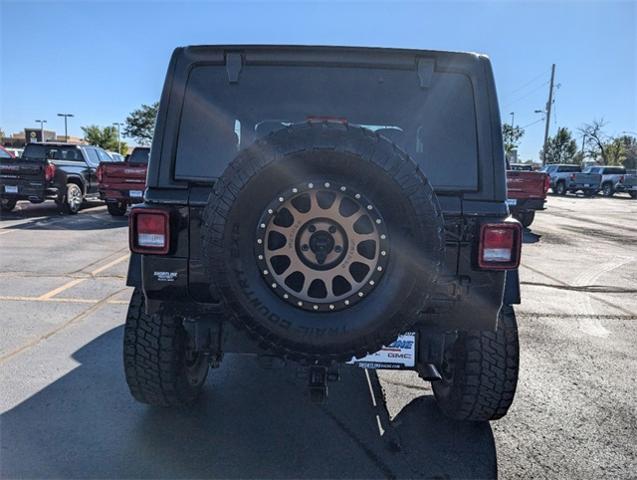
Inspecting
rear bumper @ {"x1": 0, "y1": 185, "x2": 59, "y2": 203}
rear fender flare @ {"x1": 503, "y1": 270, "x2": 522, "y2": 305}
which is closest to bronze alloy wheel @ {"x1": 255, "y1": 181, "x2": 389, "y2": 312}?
rear fender flare @ {"x1": 503, "y1": 270, "x2": 522, "y2": 305}

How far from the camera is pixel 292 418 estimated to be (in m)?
3.12

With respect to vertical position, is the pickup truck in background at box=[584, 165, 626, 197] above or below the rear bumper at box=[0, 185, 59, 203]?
above

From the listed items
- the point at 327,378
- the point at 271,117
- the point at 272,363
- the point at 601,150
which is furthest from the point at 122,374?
the point at 601,150

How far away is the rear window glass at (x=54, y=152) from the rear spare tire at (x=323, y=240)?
1392 cm

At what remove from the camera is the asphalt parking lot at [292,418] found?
2650 millimetres

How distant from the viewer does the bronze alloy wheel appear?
2.18 metres

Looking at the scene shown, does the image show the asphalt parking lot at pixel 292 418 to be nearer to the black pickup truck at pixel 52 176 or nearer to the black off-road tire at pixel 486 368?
the black off-road tire at pixel 486 368

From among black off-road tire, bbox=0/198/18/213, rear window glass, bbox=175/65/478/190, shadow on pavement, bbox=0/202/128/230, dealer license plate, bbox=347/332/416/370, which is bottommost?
shadow on pavement, bbox=0/202/128/230

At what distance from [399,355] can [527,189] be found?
10.2m

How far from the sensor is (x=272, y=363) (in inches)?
99.0

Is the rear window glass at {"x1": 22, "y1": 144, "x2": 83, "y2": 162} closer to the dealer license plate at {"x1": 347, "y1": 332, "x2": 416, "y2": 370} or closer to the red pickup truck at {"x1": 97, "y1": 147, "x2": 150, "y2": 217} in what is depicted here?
the red pickup truck at {"x1": 97, "y1": 147, "x2": 150, "y2": 217}

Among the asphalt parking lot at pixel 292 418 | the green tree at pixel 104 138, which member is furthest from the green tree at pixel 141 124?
the asphalt parking lot at pixel 292 418

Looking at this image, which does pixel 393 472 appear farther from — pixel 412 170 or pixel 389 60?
pixel 389 60

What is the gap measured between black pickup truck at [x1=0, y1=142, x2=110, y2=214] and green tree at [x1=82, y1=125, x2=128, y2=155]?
174 ft
